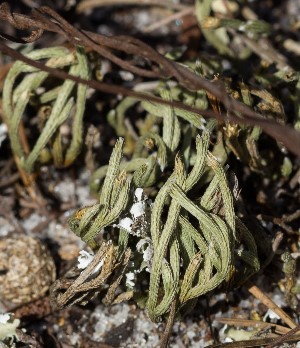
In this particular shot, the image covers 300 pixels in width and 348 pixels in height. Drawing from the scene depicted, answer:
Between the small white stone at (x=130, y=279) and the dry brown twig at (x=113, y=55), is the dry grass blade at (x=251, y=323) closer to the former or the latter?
the small white stone at (x=130, y=279)

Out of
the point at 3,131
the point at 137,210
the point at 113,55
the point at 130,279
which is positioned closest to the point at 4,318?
the point at 130,279

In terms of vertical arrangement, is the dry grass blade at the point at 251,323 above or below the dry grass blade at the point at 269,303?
below

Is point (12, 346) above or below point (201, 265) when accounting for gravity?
below

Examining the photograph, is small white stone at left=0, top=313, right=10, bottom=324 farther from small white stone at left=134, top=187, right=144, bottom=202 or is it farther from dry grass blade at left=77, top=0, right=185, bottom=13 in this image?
dry grass blade at left=77, top=0, right=185, bottom=13

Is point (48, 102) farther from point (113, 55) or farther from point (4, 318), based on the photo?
point (4, 318)

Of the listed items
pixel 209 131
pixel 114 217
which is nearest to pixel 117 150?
pixel 114 217

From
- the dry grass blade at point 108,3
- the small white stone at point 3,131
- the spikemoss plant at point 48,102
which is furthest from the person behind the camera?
the dry grass blade at point 108,3

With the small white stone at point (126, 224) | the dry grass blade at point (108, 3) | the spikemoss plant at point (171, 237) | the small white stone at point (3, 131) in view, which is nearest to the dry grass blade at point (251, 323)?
the spikemoss plant at point (171, 237)

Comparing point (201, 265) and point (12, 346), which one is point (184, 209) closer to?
point (201, 265)

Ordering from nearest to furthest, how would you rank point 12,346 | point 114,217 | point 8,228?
point 114,217, point 12,346, point 8,228
